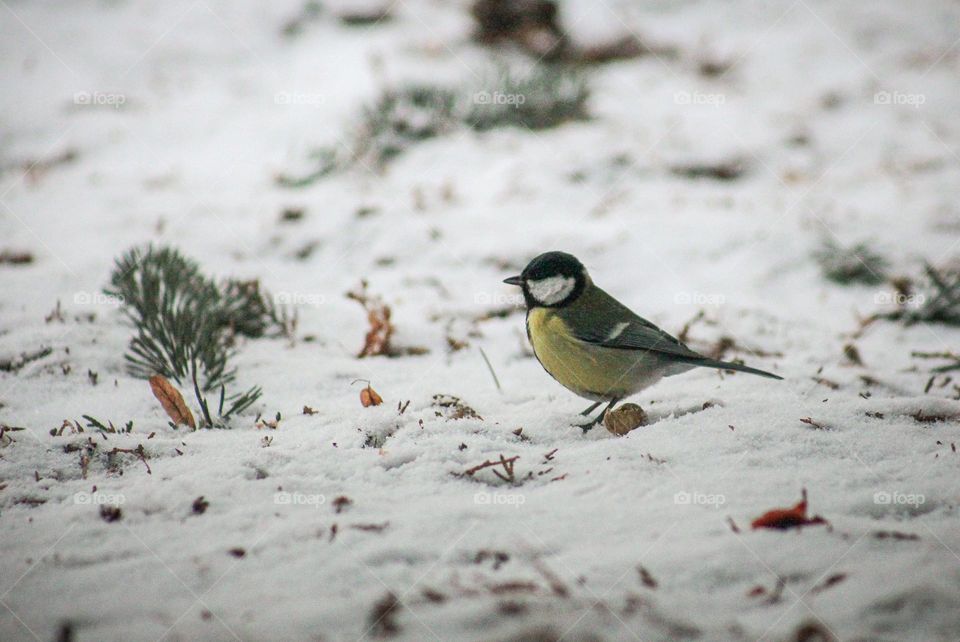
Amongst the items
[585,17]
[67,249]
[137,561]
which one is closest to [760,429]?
[137,561]

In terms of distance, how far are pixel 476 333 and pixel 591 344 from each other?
1.34 m

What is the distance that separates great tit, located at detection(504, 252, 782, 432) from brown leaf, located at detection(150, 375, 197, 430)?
1.73 metres

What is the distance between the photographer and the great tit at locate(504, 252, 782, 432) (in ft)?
11.1

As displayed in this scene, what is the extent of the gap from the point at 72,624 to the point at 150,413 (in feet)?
5.36

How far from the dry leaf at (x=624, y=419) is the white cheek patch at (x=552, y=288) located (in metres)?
0.72

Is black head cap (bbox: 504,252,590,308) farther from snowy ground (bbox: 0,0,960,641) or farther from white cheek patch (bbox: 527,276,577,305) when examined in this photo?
snowy ground (bbox: 0,0,960,641)

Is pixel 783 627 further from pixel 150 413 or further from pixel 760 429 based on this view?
pixel 150 413

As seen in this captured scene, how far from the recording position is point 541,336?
11.5 feet

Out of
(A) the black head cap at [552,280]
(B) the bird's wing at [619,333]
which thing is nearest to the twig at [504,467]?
(B) the bird's wing at [619,333]

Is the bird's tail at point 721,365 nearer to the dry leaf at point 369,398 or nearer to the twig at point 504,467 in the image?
the twig at point 504,467

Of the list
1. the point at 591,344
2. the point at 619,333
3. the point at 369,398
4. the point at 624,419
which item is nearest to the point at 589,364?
the point at 591,344

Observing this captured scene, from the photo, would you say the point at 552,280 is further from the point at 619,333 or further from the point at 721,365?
the point at 721,365

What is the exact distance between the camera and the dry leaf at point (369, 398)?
3338 millimetres

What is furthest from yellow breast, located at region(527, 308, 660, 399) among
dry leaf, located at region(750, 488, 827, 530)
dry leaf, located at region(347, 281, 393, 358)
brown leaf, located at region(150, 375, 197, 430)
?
brown leaf, located at region(150, 375, 197, 430)
